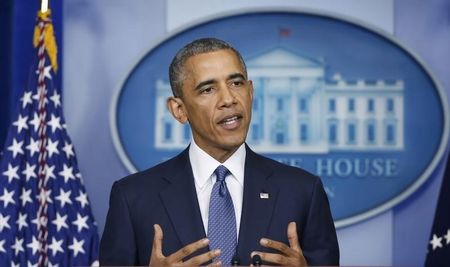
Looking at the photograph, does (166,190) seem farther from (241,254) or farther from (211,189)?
(241,254)

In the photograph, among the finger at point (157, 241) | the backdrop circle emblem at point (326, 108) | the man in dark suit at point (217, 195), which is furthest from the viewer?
the backdrop circle emblem at point (326, 108)

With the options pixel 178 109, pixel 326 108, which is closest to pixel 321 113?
pixel 326 108

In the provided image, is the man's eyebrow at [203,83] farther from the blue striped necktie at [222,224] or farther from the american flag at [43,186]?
the american flag at [43,186]

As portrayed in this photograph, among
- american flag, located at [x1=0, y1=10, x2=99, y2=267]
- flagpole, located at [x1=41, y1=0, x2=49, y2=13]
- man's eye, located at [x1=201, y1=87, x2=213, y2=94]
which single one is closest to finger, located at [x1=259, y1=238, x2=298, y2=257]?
man's eye, located at [x1=201, y1=87, x2=213, y2=94]

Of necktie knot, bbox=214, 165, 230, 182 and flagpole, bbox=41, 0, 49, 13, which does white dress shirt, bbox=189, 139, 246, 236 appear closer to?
necktie knot, bbox=214, 165, 230, 182

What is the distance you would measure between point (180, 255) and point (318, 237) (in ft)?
1.47

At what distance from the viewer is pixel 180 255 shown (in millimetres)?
1975

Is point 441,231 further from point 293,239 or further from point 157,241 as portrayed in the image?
point 157,241

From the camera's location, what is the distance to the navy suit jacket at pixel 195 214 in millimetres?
2211

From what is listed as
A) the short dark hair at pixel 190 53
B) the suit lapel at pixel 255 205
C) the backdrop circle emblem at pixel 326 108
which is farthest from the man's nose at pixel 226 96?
the backdrop circle emblem at pixel 326 108

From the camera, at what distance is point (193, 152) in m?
2.37

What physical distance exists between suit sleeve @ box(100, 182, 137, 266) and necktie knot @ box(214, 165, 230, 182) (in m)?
0.26

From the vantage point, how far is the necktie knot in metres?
2.29

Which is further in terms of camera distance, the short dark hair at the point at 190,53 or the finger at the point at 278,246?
the short dark hair at the point at 190,53
